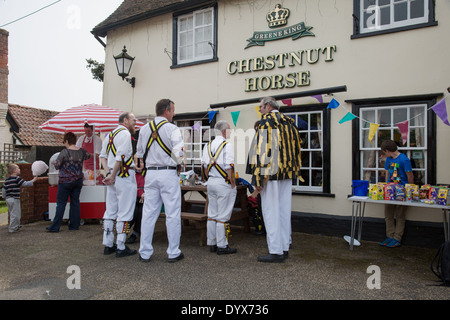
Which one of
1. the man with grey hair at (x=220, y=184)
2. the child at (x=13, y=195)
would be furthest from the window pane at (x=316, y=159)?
the child at (x=13, y=195)

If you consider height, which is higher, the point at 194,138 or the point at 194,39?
the point at 194,39

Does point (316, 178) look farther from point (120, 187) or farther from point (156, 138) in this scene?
point (120, 187)

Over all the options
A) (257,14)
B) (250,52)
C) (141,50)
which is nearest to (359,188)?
(250,52)

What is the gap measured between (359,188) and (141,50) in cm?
688

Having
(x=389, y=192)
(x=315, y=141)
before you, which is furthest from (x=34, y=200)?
(x=389, y=192)

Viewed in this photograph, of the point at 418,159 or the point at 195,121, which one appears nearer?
the point at 418,159

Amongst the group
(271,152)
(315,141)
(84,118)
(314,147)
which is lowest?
(271,152)

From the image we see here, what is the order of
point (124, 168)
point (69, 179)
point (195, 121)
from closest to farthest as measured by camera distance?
point (124, 168), point (69, 179), point (195, 121)

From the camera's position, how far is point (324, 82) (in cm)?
692

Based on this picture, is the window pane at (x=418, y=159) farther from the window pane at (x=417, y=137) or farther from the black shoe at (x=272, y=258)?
the black shoe at (x=272, y=258)

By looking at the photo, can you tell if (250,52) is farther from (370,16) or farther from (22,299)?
(22,299)

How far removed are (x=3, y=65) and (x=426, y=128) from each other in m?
16.5
